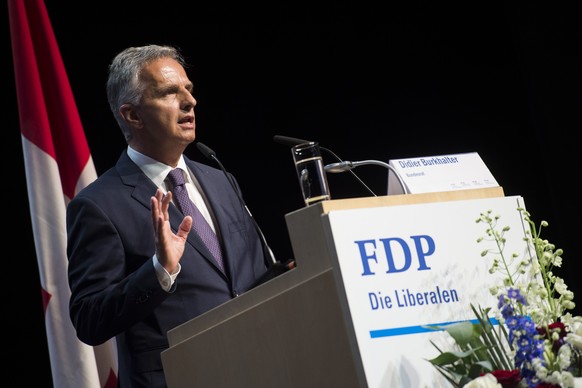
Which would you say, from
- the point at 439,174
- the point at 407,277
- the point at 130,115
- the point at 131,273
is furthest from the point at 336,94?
the point at 407,277

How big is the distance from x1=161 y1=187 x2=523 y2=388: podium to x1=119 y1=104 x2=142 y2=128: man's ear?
1.12 meters

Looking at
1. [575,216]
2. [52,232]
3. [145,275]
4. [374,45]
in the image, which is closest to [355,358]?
[145,275]

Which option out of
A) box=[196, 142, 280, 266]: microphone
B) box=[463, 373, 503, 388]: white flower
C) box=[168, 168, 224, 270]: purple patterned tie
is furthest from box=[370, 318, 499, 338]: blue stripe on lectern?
box=[168, 168, 224, 270]: purple patterned tie

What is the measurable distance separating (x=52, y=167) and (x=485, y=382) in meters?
2.81

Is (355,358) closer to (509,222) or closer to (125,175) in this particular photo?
(509,222)

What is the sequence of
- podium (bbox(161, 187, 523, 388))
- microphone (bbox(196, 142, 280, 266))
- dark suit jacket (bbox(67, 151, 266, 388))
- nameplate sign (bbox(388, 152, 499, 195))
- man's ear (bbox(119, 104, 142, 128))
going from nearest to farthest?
podium (bbox(161, 187, 523, 388)) → nameplate sign (bbox(388, 152, 499, 195)) → dark suit jacket (bbox(67, 151, 266, 388)) → microphone (bbox(196, 142, 280, 266)) → man's ear (bbox(119, 104, 142, 128))

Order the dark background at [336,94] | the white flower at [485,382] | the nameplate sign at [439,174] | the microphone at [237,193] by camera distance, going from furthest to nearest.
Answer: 1. the dark background at [336,94]
2. the microphone at [237,193]
3. the nameplate sign at [439,174]
4. the white flower at [485,382]

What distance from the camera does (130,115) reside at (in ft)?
10.2

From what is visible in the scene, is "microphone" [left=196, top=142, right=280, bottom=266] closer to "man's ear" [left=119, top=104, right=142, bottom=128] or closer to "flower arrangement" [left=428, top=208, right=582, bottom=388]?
"man's ear" [left=119, top=104, right=142, bottom=128]

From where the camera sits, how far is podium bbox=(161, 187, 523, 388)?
1.79m

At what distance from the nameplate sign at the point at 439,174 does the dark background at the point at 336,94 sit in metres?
2.45

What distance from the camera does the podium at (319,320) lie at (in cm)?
179

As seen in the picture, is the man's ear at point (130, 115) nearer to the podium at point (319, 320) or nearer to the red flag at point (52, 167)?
the red flag at point (52, 167)

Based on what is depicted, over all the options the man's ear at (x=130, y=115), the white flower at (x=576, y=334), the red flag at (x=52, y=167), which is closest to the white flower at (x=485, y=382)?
the white flower at (x=576, y=334)
